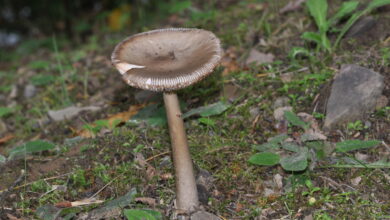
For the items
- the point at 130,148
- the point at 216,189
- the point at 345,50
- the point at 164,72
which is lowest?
the point at 216,189

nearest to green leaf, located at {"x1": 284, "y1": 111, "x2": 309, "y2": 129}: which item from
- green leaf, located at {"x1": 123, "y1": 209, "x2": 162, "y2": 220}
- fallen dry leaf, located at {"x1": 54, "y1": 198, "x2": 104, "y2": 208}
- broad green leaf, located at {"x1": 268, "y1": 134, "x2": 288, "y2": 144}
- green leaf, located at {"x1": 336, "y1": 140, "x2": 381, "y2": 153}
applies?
broad green leaf, located at {"x1": 268, "y1": 134, "x2": 288, "y2": 144}

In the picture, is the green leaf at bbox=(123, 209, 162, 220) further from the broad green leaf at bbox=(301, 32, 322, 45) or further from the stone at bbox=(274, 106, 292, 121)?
the broad green leaf at bbox=(301, 32, 322, 45)

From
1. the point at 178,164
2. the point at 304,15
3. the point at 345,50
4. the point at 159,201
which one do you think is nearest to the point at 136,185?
the point at 159,201

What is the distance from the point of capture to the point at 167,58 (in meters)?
2.89

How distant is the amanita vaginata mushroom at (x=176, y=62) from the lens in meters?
2.67

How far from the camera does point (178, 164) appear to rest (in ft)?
9.68

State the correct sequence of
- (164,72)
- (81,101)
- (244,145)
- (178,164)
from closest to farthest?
(164,72) < (178,164) < (244,145) < (81,101)

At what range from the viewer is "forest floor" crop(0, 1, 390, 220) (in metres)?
3.02

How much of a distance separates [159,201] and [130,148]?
0.65 meters

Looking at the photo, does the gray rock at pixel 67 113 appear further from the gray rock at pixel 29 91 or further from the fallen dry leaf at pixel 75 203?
the fallen dry leaf at pixel 75 203

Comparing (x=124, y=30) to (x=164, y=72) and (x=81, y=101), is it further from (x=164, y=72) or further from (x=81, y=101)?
(x=164, y=72)

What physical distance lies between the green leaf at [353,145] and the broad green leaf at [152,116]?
1441mm

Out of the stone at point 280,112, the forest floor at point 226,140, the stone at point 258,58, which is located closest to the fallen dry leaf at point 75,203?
the forest floor at point 226,140

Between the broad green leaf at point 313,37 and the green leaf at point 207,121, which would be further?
the broad green leaf at point 313,37
